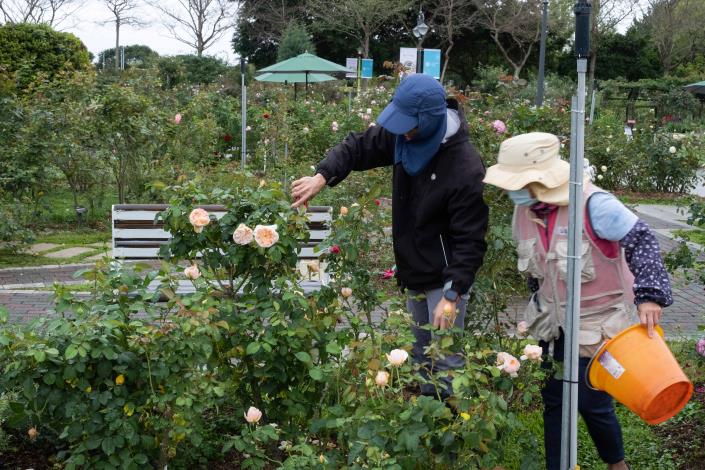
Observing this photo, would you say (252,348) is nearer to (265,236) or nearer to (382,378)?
(265,236)

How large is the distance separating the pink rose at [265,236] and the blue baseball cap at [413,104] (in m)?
0.57

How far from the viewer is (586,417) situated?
3070 millimetres

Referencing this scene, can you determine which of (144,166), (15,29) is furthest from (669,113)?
(144,166)

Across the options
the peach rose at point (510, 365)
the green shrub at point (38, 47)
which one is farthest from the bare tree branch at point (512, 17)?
the peach rose at point (510, 365)

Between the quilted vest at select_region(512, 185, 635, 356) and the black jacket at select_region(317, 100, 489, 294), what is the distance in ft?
0.74

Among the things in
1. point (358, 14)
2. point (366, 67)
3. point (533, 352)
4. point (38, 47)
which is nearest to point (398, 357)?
point (533, 352)

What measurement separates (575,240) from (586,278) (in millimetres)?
299

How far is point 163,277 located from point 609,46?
40866 millimetres

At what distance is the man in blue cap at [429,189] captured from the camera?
3.08 meters

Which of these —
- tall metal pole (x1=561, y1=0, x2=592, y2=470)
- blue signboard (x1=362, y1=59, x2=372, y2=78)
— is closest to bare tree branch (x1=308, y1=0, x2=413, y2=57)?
blue signboard (x1=362, y1=59, x2=372, y2=78)

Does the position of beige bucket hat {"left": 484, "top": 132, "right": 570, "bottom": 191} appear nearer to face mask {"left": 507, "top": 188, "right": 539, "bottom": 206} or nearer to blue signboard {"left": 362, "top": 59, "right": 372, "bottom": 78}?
face mask {"left": 507, "top": 188, "right": 539, "bottom": 206}

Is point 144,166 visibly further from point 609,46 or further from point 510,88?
point 609,46

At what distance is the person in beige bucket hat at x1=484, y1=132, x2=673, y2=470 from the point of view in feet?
8.98

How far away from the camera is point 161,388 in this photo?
288 cm
